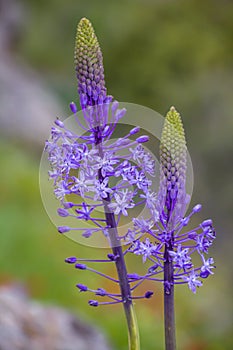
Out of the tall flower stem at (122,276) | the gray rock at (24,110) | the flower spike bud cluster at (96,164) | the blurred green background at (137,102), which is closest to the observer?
the flower spike bud cluster at (96,164)

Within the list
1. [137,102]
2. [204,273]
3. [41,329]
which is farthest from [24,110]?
[204,273]

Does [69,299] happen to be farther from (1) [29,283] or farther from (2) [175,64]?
(2) [175,64]

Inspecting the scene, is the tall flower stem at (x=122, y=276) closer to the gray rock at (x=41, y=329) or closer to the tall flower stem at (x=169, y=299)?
the tall flower stem at (x=169, y=299)

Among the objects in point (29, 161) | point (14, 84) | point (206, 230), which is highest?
point (14, 84)

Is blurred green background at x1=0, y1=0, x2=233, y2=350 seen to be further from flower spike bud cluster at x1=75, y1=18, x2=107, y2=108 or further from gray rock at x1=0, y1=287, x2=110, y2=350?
flower spike bud cluster at x1=75, y1=18, x2=107, y2=108

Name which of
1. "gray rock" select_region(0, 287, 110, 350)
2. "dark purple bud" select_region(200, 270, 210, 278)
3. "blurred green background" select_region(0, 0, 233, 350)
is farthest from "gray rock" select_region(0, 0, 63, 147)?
"dark purple bud" select_region(200, 270, 210, 278)

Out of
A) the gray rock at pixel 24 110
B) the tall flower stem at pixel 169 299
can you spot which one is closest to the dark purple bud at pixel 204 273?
the tall flower stem at pixel 169 299

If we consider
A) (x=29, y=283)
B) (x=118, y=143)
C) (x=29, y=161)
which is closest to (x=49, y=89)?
(x=29, y=161)
